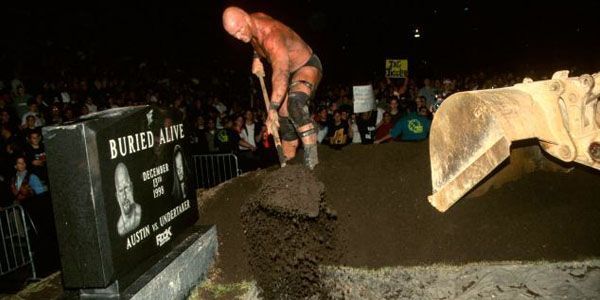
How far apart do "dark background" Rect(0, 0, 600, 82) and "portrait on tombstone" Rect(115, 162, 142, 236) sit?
15117mm

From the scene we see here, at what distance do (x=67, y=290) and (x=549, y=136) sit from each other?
3.77m

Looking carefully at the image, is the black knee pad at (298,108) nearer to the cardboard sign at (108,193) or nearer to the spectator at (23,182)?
the cardboard sign at (108,193)

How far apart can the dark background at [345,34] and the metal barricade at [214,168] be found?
10275mm

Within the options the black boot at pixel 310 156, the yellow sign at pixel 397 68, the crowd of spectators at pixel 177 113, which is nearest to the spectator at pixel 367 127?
the crowd of spectators at pixel 177 113

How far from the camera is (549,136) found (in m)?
3.49

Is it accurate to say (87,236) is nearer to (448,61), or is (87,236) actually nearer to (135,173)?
(135,173)

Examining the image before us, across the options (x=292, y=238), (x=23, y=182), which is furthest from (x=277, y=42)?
(x=23, y=182)

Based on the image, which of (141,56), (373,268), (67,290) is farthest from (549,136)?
(141,56)

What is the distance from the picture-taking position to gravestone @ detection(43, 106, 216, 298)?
2988 millimetres

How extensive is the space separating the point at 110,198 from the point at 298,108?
8.18 ft

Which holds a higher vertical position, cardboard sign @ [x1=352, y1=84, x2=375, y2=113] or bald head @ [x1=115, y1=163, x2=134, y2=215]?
cardboard sign @ [x1=352, y1=84, x2=375, y2=113]

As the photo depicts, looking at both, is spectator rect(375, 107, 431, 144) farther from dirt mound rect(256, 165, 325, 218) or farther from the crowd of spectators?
dirt mound rect(256, 165, 325, 218)

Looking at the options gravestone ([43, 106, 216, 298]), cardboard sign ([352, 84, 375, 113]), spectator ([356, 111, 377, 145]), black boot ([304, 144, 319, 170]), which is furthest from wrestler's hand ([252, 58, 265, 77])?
spectator ([356, 111, 377, 145])

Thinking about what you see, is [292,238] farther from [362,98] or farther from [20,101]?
[20,101]
